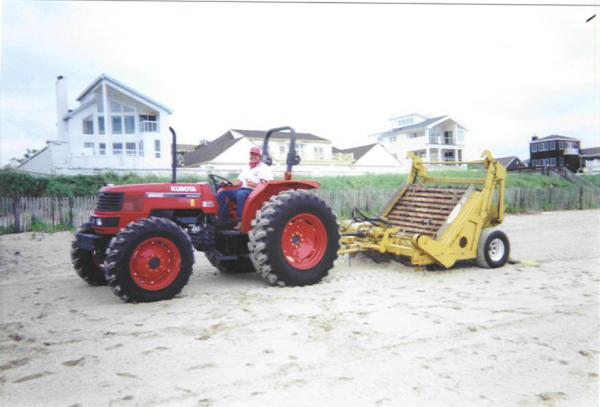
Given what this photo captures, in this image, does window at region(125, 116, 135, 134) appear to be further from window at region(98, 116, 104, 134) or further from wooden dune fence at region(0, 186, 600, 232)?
wooden dune fence at region(0, 186, 600, 232)

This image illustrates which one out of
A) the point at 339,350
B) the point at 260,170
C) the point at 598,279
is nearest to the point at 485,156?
the point at 598,279

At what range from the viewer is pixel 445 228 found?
259 inches

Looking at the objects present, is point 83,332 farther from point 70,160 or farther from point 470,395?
point 70,160

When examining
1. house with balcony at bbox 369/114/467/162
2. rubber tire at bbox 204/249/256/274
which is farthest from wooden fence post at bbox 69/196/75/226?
house with balcony at bbox 369/114/467/162

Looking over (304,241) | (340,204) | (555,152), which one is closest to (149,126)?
(340,204)

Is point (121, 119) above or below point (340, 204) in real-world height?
above

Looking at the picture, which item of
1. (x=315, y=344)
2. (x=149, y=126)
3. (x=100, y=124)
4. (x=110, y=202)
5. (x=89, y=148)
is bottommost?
(x=315, y=344)

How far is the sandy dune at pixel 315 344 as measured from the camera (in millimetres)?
2912

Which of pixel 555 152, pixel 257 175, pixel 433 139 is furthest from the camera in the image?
pixel 555 152

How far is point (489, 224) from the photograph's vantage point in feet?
23.5

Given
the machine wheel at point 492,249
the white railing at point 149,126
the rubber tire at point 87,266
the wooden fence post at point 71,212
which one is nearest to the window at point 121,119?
the white railing at point 149,126

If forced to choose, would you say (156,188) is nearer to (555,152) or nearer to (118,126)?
(118,126)

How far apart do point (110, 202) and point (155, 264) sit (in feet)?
3.18

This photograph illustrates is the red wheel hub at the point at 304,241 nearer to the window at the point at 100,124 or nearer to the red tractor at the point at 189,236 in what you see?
the red tractor at the point at 189,236
